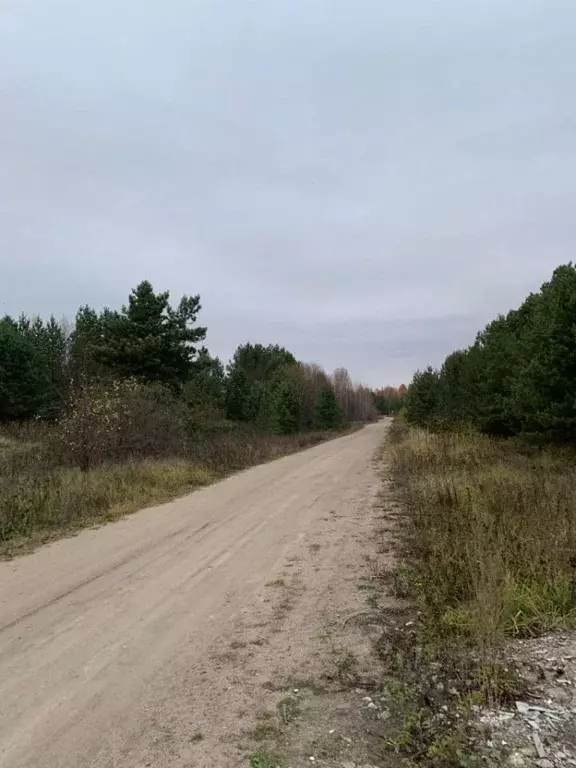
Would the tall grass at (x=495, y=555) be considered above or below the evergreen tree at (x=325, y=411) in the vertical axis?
below

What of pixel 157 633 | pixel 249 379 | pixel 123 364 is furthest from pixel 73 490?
pixel 249 379

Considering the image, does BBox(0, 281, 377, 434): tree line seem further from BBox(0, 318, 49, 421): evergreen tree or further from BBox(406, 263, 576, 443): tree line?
BBox(406, 263, 576, 443): tree line

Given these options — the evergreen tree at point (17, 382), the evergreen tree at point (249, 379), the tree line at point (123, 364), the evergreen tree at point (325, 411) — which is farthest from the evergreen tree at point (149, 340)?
the evergreen tree at point (325, 411)

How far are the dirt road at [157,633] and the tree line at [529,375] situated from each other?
8993mm

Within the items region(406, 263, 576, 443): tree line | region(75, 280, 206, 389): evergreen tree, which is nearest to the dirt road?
region(406, 263, 576, 443): tree line

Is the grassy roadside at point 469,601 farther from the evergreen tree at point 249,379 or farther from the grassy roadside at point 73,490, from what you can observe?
the evergreen tree at point 249,379

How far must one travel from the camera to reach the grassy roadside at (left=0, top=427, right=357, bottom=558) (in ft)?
29.2

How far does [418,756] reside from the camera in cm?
293

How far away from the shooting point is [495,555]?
5.56 metres

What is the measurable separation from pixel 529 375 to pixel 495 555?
1261cm

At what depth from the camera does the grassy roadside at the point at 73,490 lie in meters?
8.89

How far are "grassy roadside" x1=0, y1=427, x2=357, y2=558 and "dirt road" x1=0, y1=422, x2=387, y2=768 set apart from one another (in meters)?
0.84

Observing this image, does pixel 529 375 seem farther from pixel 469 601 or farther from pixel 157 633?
pixel 157 633

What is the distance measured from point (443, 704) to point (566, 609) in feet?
6.59
